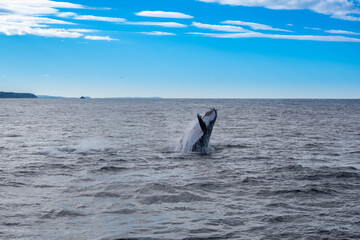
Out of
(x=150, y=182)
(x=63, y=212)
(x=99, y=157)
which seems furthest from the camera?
(x=99, y=157)

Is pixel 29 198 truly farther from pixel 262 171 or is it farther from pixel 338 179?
pixel 338 179

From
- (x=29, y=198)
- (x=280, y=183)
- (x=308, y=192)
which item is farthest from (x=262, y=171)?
(x=29, y=198)

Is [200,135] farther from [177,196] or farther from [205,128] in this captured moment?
[177,196]

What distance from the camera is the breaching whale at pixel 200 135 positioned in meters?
15.2

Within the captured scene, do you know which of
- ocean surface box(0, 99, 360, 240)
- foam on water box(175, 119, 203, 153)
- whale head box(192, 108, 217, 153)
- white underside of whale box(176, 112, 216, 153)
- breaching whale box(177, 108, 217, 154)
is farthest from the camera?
foam on water box(175, 119, 203, 153)

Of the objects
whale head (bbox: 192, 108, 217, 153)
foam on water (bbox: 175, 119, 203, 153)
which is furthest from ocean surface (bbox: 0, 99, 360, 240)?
foam on water (bbox: 175, 119, 203, 153)

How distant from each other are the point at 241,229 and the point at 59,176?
649cm

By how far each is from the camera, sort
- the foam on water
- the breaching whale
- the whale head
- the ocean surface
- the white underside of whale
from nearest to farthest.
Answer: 1. the ocean surface
2. the whale head
3. the breaching whale
4. the white underside of whale
5. the foam on water

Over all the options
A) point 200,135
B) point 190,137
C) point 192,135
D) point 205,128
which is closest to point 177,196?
point 205,128

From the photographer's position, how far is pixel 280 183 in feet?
35.9

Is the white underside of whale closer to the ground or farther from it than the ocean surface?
farther from it

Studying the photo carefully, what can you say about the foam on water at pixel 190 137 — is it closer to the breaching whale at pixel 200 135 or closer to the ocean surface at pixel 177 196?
the breaching whale at pixel 200 135

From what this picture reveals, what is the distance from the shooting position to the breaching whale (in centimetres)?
1517

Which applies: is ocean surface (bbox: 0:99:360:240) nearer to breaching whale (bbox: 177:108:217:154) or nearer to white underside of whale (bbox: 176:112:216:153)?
breaching whale (bbox: 177:108:217:154)
